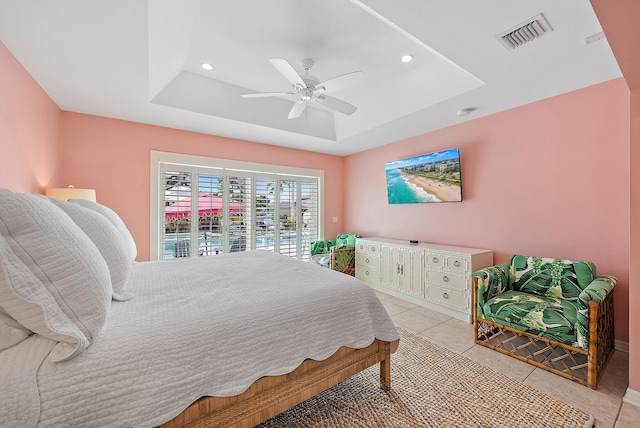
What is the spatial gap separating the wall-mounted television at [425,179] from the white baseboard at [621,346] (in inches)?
78.1

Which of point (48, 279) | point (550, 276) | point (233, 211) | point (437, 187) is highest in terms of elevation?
point (437, 187)

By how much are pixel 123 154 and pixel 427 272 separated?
14.3ft

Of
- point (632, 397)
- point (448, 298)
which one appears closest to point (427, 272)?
point (448, 298)

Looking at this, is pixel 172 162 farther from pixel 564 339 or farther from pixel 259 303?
pixel 564 339

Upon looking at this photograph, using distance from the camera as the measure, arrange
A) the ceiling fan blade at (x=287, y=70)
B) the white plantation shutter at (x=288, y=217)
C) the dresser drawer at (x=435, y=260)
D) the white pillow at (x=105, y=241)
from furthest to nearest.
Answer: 1. the white plantation shutter at (x=288, y=217)
2. the dresser drawer at (x=435, y=260)
3. the ceiling fan blade at (x=287, y=70)
4. the white pillow at (x=105, y=241)

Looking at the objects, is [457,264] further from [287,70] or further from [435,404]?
[287,70]

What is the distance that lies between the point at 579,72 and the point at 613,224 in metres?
1.45

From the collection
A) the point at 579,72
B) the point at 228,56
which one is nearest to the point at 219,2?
the point at 228,56

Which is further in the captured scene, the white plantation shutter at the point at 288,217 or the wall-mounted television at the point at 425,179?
the white plantation shutter at the point at 288,217

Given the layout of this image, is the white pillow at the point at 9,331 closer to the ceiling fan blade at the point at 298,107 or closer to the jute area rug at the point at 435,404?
the jute area rug at the point at 435,404

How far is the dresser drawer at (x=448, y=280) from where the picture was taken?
3.02m

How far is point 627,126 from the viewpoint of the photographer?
91.7 inches

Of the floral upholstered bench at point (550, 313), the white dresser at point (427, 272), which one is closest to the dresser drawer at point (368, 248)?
the white dresser at point (427, 272)

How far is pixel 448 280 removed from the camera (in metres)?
3.17
